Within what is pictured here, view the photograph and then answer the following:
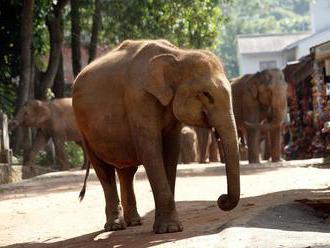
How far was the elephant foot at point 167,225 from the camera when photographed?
8.14m

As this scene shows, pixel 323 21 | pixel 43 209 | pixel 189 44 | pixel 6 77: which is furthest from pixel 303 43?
pixel 43 209

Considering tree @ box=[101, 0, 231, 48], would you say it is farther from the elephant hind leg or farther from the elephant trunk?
the elephant trunk

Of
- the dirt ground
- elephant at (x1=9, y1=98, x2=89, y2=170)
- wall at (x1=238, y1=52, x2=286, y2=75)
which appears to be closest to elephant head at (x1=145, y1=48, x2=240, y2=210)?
the dirt ground

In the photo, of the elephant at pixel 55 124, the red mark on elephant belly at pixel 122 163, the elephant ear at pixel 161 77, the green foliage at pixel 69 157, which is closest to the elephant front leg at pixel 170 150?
the red mark on elephant belly at pixel 122 163

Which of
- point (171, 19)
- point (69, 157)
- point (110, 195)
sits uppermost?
point (171, 19)

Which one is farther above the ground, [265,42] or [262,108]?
[265,42]

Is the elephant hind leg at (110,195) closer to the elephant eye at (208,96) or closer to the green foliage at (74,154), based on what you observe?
the elephant eye at (208,96)

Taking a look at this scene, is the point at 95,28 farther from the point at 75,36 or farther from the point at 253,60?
the point at 253,60

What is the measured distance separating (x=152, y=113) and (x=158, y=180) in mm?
676

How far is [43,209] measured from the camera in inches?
492

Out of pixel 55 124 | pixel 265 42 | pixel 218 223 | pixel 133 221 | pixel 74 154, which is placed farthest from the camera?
pixel 265 42

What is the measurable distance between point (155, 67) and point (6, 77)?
20527 mm

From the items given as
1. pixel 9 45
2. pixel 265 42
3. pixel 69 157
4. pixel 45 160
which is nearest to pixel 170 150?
pixel 9 45

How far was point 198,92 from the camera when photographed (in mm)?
8250
